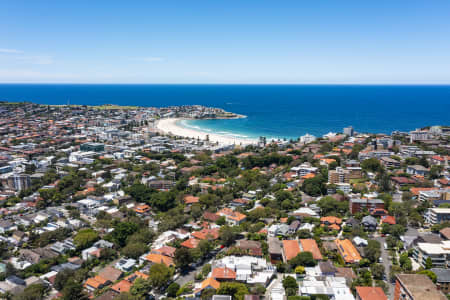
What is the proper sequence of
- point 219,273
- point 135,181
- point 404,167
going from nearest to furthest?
point 219,273 → point 135,181 → point 404,167

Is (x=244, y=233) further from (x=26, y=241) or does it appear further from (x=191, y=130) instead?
(x=191, y=130)

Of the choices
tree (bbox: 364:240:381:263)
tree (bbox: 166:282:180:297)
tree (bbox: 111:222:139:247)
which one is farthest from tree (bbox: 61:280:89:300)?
tree (bbox: 364:240:381:263)

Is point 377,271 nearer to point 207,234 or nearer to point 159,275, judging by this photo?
point 207,234

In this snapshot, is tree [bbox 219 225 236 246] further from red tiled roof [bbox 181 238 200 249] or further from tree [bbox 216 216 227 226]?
tree [bbox 216 216 227 226]

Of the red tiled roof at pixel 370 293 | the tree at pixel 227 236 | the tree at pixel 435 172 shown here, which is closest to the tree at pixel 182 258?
the tree at pixel 227 236

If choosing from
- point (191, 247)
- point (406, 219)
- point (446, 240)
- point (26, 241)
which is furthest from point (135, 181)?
point (446, 240)

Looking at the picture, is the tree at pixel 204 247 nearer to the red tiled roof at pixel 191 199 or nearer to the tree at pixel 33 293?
the red tiled roof at pixel 191 199
